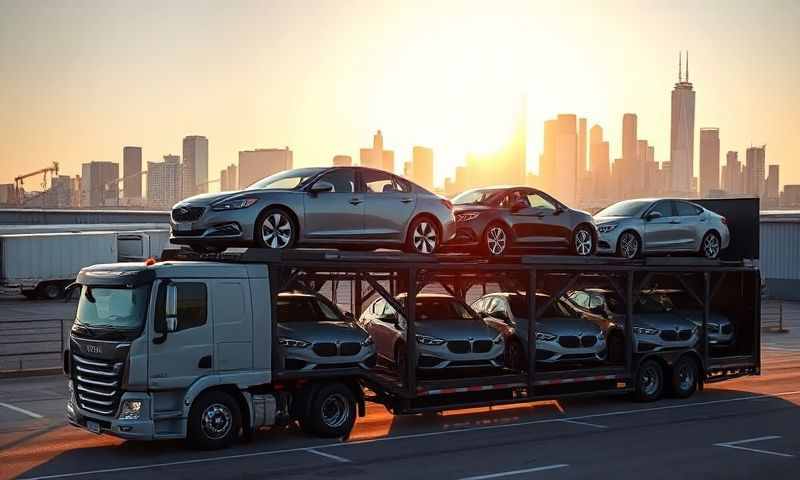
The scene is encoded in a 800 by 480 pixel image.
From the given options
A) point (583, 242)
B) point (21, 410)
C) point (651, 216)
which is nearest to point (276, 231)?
point (21, 410)

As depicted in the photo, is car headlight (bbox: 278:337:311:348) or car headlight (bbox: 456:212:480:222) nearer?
car headlight (bbox: 278:337:311:348)

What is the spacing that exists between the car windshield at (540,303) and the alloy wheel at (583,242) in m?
1.09

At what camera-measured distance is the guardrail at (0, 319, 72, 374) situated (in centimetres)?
2508

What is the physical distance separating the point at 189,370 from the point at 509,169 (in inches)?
5815

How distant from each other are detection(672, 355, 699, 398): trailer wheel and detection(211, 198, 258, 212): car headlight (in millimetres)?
9810

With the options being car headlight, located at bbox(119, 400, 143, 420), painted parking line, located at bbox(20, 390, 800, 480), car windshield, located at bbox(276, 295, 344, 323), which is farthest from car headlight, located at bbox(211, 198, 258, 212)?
painted parking line, located at bbox(20, 390, 800, 480)

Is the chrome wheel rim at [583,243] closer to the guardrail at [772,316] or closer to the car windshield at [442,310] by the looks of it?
the car windshield at [442,310]

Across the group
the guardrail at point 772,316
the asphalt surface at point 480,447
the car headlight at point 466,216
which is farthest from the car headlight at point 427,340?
the guardrail at point 772,316

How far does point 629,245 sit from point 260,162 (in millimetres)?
164884

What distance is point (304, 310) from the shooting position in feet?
51.4

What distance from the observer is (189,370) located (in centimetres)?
1373

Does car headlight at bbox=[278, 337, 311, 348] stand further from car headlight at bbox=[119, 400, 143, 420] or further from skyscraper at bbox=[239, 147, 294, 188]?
skyscraper at bbox=[239, 147, 294, 188]

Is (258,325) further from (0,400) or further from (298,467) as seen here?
(0,400)

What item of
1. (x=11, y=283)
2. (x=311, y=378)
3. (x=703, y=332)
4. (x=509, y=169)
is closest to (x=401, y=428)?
(x=311, y=378)
